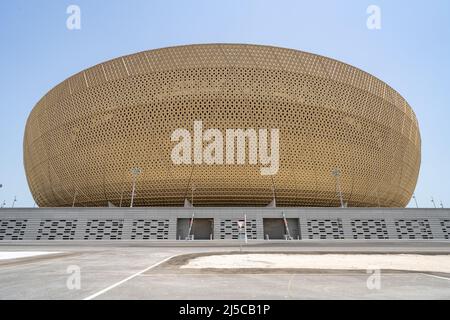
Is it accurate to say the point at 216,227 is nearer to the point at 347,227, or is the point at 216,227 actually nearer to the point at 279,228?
the point at 279,228

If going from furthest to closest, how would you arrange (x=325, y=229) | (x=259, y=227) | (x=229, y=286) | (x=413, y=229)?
(x=413, y=229) < (x=325, y=229) < (x=259, y=227) < (x=229, y=286)

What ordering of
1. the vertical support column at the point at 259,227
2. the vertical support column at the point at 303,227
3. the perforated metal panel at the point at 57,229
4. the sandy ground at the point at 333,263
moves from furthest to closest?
the vertical support column at the point at 303,227 < the perforated metal panel at the point at 57,229 < the vertical support column at the point at 259,227 < the sandy ground at the point at 333,263

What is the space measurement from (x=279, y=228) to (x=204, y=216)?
Result: 853 centimetres

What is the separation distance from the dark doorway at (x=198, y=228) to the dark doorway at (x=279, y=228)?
20.3ft

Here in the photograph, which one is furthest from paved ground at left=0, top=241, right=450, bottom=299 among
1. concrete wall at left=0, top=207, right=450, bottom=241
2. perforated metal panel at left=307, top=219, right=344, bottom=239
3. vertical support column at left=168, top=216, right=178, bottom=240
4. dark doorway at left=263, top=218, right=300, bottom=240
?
dark doorway at left=263, top=218, right=300, bottom=240

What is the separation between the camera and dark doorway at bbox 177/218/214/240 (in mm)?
28812

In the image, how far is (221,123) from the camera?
2920cm

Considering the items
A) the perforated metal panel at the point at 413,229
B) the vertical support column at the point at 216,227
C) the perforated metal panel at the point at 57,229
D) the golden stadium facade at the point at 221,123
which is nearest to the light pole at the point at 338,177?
the golden stadium facade at the point at 221,123

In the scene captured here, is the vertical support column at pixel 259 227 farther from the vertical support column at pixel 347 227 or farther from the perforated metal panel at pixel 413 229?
the perforated metal panel at pixel 413 229

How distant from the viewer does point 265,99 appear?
29844 mm

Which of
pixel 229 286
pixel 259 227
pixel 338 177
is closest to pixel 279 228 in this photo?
pixel 259 227

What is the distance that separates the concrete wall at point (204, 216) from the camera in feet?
89.5

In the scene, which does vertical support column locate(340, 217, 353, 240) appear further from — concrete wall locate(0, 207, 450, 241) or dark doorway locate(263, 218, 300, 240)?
dark doorway locate(263, 218, 300, 240)
